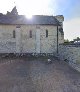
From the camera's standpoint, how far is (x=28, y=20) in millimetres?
53562

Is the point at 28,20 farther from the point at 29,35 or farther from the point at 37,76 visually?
the point at 37,76

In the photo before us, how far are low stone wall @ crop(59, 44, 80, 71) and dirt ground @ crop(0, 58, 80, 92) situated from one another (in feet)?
3.21

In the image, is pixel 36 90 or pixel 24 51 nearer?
pixel 36 90

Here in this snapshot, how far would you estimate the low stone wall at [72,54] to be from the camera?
132 feet

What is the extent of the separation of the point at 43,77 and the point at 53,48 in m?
17.7

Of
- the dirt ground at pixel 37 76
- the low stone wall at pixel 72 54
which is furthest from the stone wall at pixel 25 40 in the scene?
the dirt ground at pixel 37 76

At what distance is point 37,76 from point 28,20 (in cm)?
2063

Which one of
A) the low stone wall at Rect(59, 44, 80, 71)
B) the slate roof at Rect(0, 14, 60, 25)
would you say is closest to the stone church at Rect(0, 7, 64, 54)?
the slate roof at Rect(0, 14, 60, 25)

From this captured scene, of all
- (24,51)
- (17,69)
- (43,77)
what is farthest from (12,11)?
(43,77)

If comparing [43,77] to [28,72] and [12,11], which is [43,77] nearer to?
[28,72]

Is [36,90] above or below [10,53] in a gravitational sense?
below

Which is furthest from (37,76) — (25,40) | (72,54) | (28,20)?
(28,20)

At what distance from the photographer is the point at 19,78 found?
34250mm

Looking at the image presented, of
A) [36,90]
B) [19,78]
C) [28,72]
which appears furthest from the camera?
[28,72]
